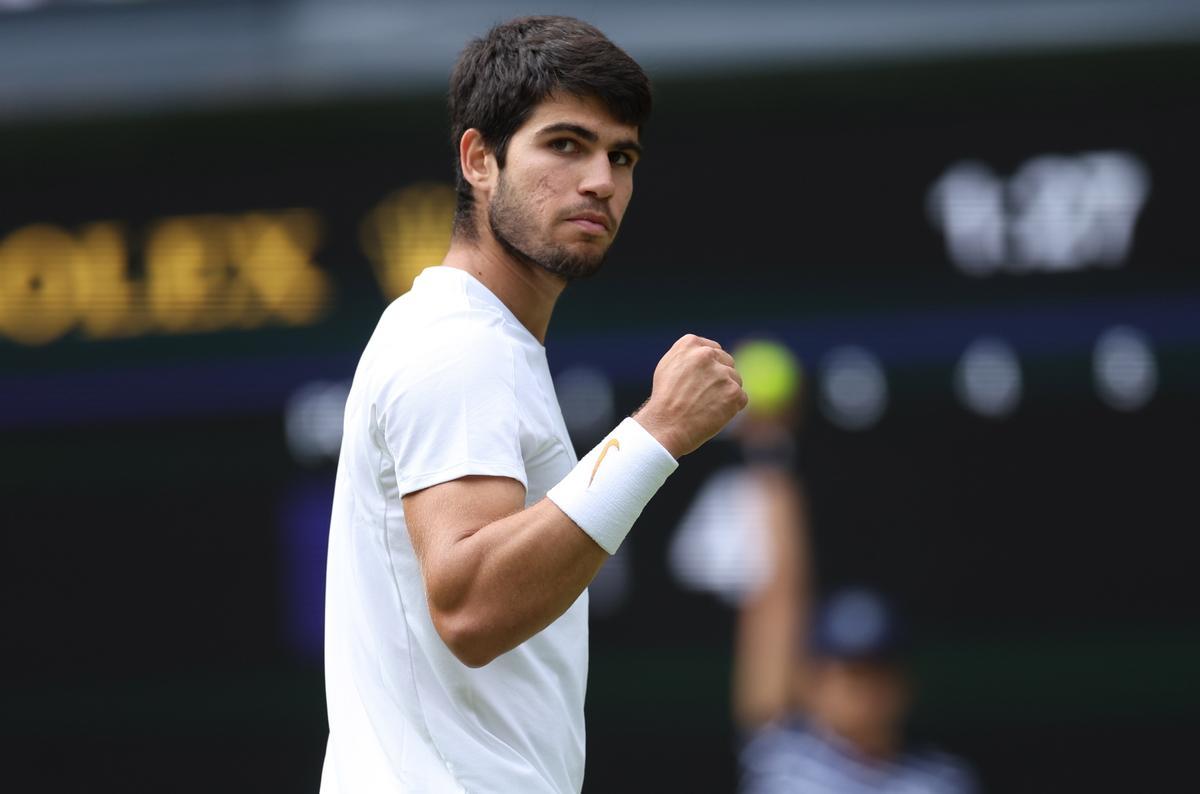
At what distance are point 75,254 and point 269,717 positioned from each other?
1484 mm

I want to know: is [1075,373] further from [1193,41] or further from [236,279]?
[236,279]

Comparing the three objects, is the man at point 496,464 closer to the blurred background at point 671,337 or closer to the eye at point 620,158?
the eye at point 620,158

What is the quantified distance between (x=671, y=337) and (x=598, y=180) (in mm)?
3343

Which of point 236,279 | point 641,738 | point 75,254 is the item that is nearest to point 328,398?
point 236,279

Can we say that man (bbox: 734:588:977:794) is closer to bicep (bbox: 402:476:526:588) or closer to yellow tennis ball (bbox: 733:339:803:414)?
yellow tennis ball (bbox: 733:339:803:414)

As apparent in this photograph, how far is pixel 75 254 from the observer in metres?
6.02

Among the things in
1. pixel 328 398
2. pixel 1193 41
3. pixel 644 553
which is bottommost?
pixel 644 553

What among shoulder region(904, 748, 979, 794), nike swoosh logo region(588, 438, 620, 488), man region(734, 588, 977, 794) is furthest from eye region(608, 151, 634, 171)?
shoulder region(904, 748, 979, 794)

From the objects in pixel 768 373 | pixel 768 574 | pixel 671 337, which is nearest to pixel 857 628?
A: pixel 768 574

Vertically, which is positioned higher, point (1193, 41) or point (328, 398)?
point (1193, 41)

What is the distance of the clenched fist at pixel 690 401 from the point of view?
2209 mm

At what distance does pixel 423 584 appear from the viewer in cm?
224

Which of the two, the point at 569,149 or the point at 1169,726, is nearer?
the point at 569,149

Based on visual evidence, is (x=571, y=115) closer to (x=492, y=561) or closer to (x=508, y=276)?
(x=508, y=276)
